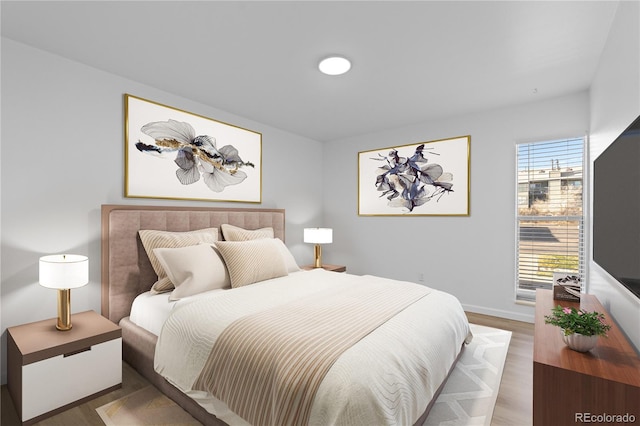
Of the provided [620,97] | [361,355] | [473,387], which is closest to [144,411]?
[361,355]

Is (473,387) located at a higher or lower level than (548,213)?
lower

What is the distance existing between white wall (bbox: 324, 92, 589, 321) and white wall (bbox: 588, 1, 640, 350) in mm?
798

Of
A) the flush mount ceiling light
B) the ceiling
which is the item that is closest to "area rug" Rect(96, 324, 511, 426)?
the ceiling

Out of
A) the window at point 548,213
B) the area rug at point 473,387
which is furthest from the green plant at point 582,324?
the window at point 548,213

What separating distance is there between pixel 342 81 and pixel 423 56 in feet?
2.48

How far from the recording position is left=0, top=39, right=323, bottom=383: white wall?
2.17 meters

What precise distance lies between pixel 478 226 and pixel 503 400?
6.94 ft

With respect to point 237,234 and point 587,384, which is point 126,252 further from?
point 587,384

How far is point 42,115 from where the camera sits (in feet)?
7.59

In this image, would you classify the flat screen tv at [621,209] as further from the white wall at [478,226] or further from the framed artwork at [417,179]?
the framed artwork at [417,179]

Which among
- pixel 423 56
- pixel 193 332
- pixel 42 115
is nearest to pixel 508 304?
pixel 423 56

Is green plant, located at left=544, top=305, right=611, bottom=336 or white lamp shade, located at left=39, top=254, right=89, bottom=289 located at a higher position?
white lamp shade, located at left=39, top=254, right=89, bottom=289

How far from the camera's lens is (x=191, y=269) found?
2.46 meters

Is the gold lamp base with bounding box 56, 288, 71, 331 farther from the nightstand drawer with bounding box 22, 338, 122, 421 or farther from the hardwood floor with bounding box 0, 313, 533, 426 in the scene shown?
the hardwood floor with bounding box 0, 313, 533, 426
